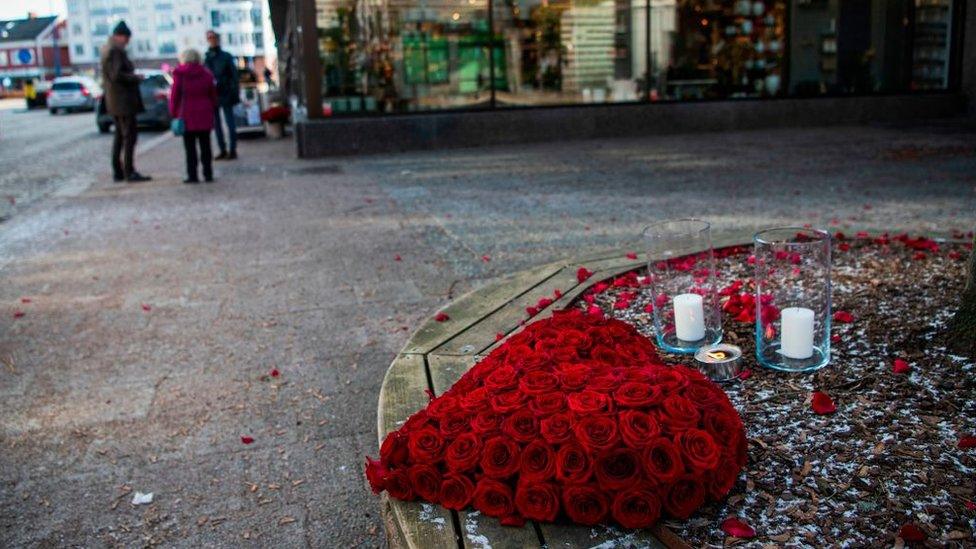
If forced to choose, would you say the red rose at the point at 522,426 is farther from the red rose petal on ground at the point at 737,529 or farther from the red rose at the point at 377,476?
the red rose petal on ground at the point at 737,529

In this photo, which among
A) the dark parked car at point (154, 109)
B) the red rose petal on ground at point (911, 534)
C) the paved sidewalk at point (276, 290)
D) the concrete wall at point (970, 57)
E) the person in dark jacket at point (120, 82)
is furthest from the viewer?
the dark parked car at point (154, 109)

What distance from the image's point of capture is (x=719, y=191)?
9016 mm

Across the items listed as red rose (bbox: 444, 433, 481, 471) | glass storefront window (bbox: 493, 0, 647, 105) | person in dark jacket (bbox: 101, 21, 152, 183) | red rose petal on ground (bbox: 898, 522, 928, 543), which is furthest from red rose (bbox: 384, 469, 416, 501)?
glass storefront window (bbox: 493, 0, 647, 105)

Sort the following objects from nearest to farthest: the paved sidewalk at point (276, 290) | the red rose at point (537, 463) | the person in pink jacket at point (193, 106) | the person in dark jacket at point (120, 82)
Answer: the red rose at point (537, 463), the paved sidewalk at point (276, 290), the person in dark jacket at point (120, 82), the person in pink jacket at point (193, 106)

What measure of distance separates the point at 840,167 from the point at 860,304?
679 centimetres

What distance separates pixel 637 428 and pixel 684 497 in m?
0.20

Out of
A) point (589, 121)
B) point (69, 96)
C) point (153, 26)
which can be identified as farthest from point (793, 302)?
point (153, 26)

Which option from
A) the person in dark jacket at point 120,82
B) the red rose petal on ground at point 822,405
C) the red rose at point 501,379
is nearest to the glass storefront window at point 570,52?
the person in dark jacket at point 120,82

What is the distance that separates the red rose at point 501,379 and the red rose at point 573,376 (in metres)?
0.14

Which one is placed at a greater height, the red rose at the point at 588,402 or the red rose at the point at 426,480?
the red rose at the point at 588,402

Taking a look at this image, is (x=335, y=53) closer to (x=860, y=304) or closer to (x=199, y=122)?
(x=199, y=122)

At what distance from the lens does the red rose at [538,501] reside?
7.43 feet

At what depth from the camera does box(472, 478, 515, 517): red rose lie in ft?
7.58

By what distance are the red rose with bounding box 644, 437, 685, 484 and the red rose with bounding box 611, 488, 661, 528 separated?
48 mm
